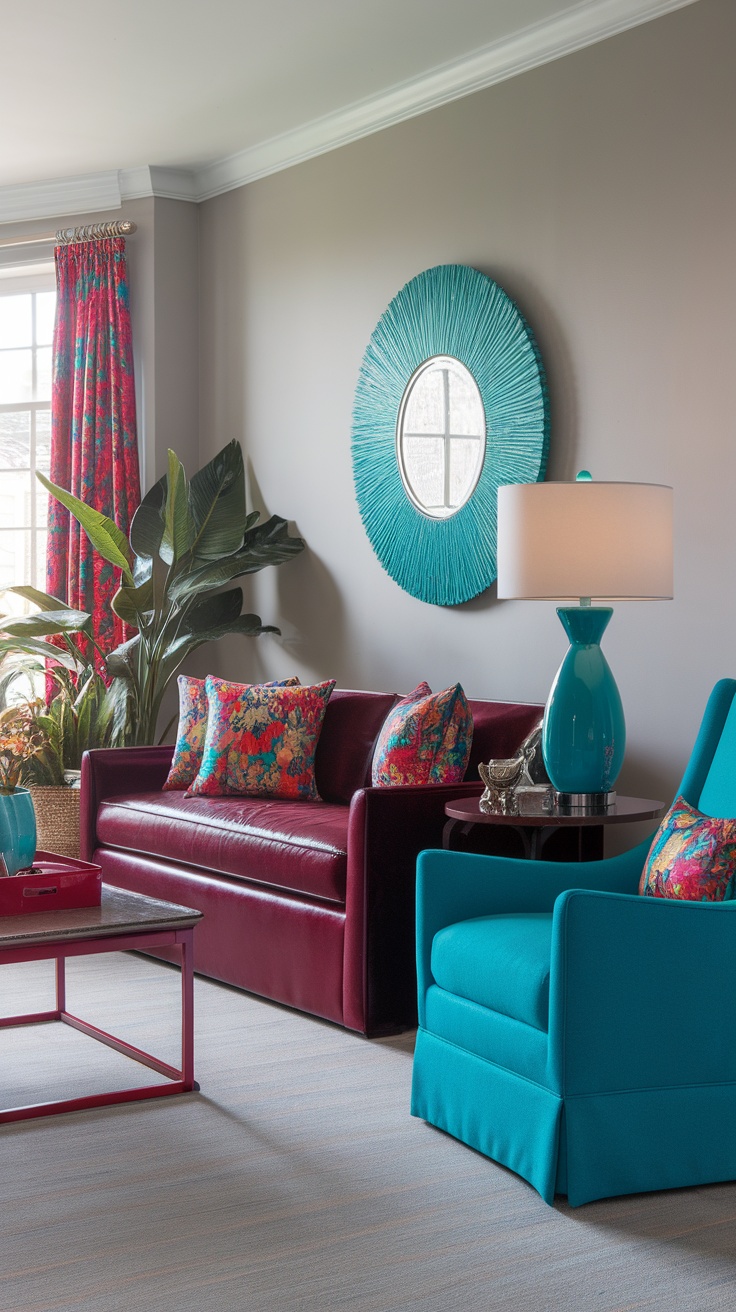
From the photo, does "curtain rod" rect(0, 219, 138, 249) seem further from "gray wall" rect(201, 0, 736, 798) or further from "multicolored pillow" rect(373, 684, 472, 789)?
"multicolored pillow" rect(373, 684, 472, 789)

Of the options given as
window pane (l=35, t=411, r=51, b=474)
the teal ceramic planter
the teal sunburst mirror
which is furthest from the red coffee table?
window pane (l=35, t=411, r=51, b=474)

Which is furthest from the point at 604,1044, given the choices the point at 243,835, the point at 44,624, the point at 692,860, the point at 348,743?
the point at 44,624

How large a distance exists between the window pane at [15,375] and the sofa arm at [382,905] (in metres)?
3.69

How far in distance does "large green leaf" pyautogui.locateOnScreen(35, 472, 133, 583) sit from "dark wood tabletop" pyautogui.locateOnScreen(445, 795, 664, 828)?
2.42 metres

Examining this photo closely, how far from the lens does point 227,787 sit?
412 centimetres

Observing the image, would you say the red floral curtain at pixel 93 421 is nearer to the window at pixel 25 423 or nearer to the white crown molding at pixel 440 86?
the window at pixel 25 423

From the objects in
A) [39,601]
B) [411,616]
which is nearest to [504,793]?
[411,616]

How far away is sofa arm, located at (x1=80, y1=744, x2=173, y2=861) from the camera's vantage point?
14.6ft

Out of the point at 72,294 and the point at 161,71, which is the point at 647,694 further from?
the point at 72,294

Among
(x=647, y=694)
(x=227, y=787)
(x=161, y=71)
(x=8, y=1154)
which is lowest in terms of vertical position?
(x=8, y=1154)

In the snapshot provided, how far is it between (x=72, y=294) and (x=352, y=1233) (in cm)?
463

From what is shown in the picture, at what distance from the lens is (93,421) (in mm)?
5684

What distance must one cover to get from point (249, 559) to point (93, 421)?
1127mm

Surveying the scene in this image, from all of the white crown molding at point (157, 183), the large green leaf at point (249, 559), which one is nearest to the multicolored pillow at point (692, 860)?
the large green leaf at point (249, 559)
